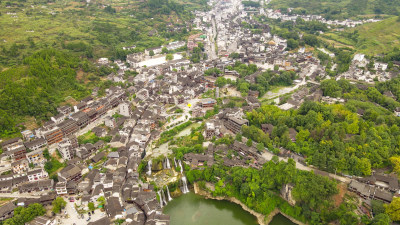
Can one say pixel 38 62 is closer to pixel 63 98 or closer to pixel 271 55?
pixel 63 98

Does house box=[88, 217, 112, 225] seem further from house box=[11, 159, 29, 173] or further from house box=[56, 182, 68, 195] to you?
house box=[11, 159, 29, 173]

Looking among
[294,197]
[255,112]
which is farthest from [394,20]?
[294,197]

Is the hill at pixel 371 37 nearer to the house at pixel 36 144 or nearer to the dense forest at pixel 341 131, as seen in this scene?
the dense forest at pixel 341 131

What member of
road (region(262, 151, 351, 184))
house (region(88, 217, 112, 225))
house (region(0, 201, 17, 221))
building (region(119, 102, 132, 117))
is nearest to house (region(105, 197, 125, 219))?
house (region(88, 217, 112, 225))

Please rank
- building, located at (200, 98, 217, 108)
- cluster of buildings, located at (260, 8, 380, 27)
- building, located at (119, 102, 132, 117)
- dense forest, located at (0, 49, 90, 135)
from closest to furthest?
dense forest, located at (0, 49, 90, 135) < building, located at (119, 102, 132, 117) < building, located at (200, 98, 217, 108) < cluster of buildings, located at (260, 8, 380, 27)

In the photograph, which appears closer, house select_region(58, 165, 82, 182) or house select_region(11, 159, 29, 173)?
house select_region(58, 165, 82, 182)

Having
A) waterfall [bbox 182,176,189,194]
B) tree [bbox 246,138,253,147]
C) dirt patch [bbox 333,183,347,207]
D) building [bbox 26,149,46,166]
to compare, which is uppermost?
building [bbox 26,149,46,166]
